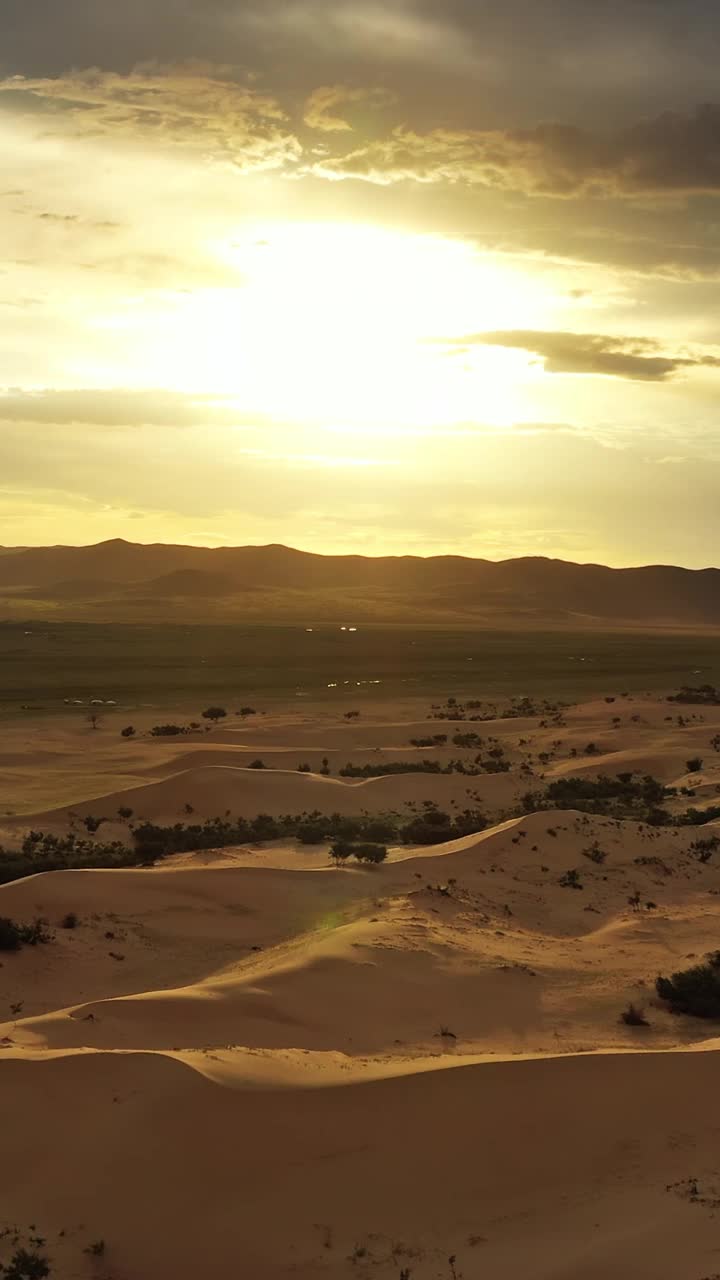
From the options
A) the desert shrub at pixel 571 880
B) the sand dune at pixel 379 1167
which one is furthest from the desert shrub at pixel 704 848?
the sand dune at pixel 379 1167

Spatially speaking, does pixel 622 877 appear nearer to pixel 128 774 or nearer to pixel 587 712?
pixel 128 774

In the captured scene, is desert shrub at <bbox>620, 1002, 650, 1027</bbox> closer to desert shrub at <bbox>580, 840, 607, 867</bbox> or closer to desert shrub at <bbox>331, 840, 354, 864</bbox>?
desert shrub at <bbox>580, 840, 607, 867</bbox>

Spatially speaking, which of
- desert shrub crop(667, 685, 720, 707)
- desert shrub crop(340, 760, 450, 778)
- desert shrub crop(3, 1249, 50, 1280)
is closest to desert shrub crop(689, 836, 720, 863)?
desert shrub crop(340, 760, 450, 778)

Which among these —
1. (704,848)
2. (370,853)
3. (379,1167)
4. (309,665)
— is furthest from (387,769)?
(309,665)

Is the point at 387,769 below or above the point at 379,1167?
above

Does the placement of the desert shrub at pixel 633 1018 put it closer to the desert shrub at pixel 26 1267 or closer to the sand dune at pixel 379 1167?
the sand dune at pixel 379 1167

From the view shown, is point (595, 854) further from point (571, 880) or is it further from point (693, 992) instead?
point (693, 992)
